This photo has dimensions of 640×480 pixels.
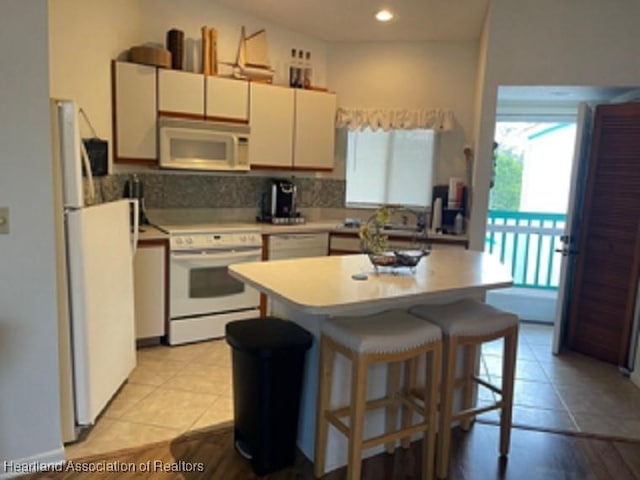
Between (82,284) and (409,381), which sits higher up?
(82,284)

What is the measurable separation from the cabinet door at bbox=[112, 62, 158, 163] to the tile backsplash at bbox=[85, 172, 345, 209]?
280mm

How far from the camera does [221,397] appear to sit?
3.06 meters

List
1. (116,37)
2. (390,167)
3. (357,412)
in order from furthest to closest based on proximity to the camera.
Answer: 1. (390,167)
2. (116,37)
3. (357,412)

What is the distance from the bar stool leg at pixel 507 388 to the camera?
249 centimetres

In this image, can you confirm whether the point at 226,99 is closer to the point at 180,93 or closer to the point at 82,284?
the point at 180,93

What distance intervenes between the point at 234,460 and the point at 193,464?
20 centimetres

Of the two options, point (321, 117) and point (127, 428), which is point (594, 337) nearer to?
point (321, 117)

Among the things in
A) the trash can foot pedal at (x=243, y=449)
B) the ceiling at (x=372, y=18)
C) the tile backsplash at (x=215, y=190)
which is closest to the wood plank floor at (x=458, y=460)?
the trash can foot pedal at (x=243, y=449)

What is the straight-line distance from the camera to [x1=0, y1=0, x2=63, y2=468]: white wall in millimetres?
2053

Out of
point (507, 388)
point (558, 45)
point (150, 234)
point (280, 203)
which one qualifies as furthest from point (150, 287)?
point (558, 45)

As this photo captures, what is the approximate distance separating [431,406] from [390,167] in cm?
316

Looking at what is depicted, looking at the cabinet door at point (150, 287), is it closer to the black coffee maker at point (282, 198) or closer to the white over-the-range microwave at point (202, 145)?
the white over-the-range microwave at point (202, 145)

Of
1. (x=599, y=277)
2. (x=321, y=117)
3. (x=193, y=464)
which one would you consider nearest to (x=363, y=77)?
(x=321, y=117)

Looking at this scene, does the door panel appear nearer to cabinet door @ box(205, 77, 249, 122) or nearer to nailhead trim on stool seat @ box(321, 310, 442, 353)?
nailhead trim on stool seat @ box(321, 310, 442, 353)
